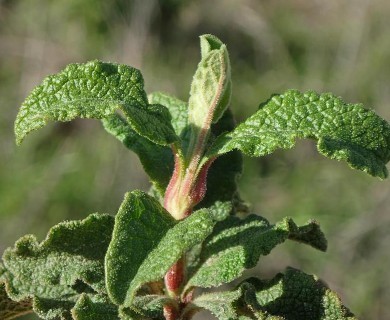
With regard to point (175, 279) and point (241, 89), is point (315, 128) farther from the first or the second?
point (241, 89)

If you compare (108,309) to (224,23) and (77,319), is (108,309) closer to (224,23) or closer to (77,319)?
(77,319)

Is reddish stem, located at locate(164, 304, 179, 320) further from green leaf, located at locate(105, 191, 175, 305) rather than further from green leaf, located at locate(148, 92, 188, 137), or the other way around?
green leaf, located at locate(148, 92, 188, 137)

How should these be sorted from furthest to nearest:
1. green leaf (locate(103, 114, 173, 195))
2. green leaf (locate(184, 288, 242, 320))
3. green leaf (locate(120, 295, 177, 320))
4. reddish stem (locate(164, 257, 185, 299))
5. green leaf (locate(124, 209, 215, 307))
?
green leaf (locate(103, 114, 173, 195))
reddish stem (locate(164, 257, 185, 299))
green leaf (locate(184, 288, 242, 320))
green leaf (locate(120, 295, 177, 320))
green leaf (locate(124, 209, 215, 307))

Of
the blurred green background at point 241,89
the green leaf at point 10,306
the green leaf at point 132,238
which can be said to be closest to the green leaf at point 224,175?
the green leaf at point 132,238

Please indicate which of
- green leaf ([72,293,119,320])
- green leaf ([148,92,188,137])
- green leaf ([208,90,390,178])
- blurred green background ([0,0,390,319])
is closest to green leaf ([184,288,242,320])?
green leaf ([72,293,119,320])

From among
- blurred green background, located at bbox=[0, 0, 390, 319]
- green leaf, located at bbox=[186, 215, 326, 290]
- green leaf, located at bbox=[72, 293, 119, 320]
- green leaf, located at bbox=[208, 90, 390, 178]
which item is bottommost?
green leaf, located at bbox=[72, 293, 119, 320]

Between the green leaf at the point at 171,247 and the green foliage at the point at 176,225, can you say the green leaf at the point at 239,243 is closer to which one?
the green foliage at the point at 176,225

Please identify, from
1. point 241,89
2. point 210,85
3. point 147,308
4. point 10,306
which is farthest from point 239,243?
point 241,89

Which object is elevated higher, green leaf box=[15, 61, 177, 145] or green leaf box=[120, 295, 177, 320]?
green leaf box=[15, 61, 177, 145]
